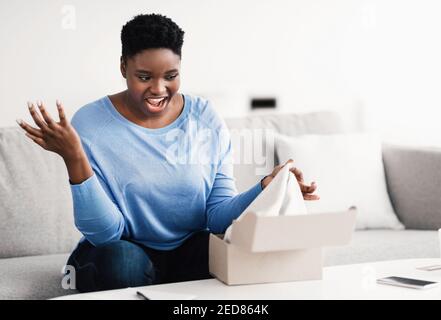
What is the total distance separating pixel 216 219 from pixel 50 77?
100cm

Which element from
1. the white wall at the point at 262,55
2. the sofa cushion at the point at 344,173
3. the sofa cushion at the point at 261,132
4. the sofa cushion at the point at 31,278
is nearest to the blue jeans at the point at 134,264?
the sofa cushion at the point at 31,278

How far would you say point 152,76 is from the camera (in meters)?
1.63

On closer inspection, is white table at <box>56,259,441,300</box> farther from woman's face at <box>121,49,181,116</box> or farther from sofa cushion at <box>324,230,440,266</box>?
sofa cushion at <box>324,230,440,266</box>

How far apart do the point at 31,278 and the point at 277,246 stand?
0.71m

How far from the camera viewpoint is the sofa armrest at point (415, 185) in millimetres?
2465

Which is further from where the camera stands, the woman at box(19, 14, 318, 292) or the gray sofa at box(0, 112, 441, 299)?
the gray sofa at box(0, 112, 441, 299)

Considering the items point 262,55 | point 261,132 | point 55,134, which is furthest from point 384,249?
point 55,134

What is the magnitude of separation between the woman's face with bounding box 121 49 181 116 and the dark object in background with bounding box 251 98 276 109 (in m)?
1.15

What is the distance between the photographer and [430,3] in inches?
123

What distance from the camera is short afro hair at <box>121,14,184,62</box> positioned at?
5.37ft

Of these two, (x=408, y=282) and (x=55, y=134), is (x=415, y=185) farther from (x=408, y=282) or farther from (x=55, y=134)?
(x=55, y=134)

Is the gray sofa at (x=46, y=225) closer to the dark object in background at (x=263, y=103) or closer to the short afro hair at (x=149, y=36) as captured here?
the dark object in background at (x=263, y=103)

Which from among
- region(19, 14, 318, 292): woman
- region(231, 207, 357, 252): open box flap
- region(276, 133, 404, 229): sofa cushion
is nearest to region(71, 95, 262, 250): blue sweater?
region(19, 14, 318, 292): woman
